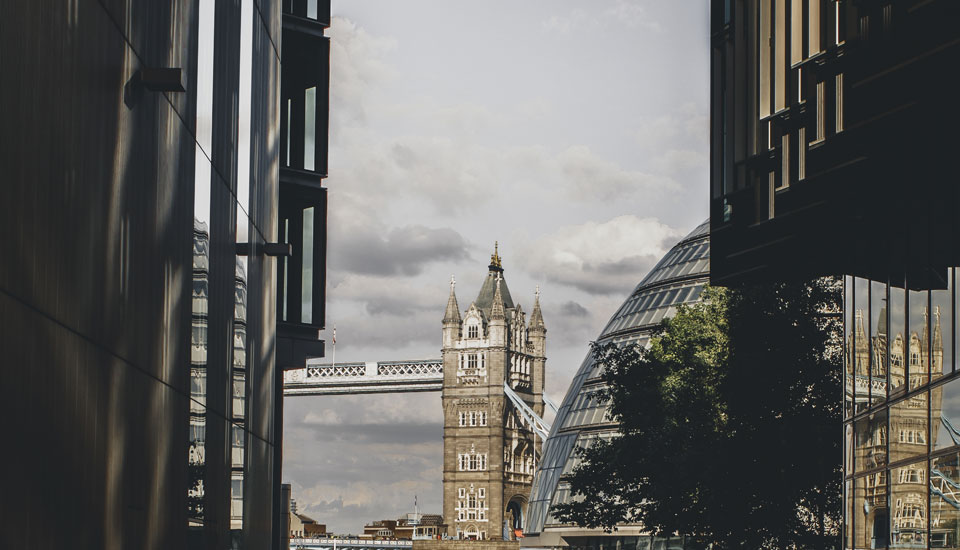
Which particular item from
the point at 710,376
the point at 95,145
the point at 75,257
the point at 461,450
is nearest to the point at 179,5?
the point at 95,145

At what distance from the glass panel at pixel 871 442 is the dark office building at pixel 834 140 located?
2.23m

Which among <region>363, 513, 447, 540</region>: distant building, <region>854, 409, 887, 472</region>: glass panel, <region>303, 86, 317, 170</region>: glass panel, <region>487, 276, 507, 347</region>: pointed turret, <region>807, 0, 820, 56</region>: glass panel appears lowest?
<region>363, 513, 447, 540</region>: distant building

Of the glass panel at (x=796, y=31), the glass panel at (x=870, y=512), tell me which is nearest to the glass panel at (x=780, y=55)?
the glass panel at (x=796, y=31)

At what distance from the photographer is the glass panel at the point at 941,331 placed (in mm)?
15891

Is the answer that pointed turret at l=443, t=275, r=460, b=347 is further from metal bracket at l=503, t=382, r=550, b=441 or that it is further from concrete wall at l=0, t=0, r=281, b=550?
concrete wall at l=0, t=0, r=281, b=550

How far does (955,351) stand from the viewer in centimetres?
1553

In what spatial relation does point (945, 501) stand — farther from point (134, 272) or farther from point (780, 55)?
point (134, 272)

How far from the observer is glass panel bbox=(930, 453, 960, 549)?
49.5ft

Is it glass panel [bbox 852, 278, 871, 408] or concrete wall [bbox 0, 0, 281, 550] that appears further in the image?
glass panel [bbox 852, 278, 871, 408]

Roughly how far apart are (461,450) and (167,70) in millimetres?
154602

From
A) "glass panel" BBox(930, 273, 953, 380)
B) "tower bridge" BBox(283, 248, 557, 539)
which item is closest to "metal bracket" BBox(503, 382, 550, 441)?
"tower bridge" BBox(283, 248, 557, 539)

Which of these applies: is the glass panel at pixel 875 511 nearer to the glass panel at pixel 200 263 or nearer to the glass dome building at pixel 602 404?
the glass panel at pixel 200 263

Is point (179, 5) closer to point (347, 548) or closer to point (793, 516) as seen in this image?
point (793, 516)

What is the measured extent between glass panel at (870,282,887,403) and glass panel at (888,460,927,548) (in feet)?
5.89
